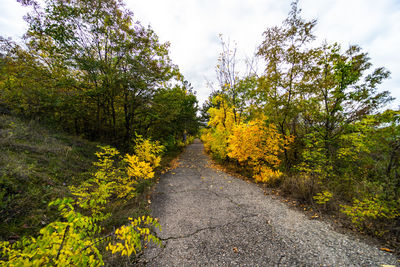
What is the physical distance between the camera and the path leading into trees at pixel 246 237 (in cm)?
228

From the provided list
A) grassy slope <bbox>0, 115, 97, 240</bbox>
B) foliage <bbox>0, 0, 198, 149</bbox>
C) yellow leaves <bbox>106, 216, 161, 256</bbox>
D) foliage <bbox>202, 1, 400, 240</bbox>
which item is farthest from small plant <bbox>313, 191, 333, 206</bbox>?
foliage <bbox>0, 0, 198, 149</bbox>

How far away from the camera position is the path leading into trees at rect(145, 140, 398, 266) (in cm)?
228

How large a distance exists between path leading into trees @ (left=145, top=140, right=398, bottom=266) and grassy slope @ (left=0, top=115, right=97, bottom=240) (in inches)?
92.5

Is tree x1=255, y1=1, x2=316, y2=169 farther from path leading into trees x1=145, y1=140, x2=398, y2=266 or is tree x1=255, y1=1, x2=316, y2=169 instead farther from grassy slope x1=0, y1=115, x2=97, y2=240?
grassy slope x1=0, y1=115, x2=97, y2=240

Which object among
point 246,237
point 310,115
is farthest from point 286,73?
point 246,237

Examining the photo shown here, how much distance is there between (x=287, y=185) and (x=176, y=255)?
13.6ft

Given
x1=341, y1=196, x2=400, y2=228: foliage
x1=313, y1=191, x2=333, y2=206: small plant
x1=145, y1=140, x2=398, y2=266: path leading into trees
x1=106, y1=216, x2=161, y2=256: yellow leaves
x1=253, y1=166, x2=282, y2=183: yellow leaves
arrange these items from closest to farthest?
x1=106, y1=216, x2=161, y2=256: yellow leaves → x1=145, y1=140, x2=398, y2=266: path leading into trees → x1=341, y1=196, x2=400, y2=228: foliage → x1=313, y1=191, x2=333, y2=206: small plant → x1=253, y1=166, x2=282, y2=183: yellow leaves

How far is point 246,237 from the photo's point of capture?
2799mm

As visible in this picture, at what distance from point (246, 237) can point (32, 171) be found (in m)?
5.52

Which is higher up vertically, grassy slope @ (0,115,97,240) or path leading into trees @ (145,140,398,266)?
grassy slope @ (0,115,97,240)

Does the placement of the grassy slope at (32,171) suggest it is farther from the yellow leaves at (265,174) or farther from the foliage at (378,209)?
the yellow leaves at (265,174)

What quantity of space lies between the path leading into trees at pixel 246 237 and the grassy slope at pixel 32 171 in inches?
92.5

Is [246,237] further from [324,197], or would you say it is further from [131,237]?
[324,197]

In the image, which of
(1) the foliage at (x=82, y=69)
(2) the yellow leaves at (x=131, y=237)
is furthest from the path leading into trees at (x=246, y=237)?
(1) the foliage at (x=82, y=69)
